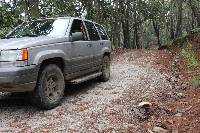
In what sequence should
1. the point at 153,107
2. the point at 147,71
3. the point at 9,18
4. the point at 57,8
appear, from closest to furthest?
the point at 153,107, the point at 147,71, the point at 9,18, the point at 57,8

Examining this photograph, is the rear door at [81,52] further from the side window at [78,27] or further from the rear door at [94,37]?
the rear door at [94,37]

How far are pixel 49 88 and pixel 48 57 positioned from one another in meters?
0.70

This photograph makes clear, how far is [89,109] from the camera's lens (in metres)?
7.34

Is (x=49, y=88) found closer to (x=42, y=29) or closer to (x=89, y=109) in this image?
(x=89, y=109)

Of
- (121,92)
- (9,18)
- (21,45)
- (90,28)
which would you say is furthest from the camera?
(9,18)

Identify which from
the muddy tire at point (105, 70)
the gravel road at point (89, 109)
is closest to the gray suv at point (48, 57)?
the gravel road at point (89, 109)

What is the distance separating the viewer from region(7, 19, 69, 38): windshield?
7.86 m

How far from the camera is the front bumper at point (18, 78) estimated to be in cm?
635

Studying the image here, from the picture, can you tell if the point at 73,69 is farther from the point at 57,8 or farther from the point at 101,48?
the point at 57,8

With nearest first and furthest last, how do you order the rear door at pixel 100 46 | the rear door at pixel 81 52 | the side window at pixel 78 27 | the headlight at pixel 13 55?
the headlight at pixel 13 55, the rear door at pixel 81 52, the side window at pixel 78 27, the rear door at pixel 100 46

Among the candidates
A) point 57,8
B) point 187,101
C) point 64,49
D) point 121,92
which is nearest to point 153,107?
point 187,101

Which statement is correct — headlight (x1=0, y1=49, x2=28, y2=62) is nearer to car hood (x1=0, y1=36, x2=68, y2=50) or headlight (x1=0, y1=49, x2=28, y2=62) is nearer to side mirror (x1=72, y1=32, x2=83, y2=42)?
car hood (x1=0, y1=36, x2=68, y2=50)

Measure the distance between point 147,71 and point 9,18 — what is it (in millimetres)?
7699

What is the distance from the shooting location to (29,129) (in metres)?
6.15
